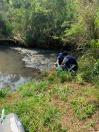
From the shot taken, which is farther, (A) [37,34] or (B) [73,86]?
(A) [37,34]

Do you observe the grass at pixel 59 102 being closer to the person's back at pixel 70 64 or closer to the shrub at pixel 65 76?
the shrub at pixel 65 76

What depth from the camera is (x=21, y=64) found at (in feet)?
70.2

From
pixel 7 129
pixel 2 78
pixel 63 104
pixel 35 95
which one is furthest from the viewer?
pixel 2 78

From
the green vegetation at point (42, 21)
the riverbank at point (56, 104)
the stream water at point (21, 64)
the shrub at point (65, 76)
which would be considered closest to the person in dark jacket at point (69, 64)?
the shrub at point (65, 76)

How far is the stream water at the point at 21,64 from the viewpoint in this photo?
714 inches

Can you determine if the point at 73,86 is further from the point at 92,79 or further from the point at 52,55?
the point at 52,55

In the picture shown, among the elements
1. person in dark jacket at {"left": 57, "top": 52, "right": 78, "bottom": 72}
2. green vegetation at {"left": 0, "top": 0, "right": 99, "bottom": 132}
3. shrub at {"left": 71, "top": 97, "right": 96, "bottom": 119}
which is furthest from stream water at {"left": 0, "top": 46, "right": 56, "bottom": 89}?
shrub at {"left": 71, "top": 97, "right": 96, "bottom": 119}

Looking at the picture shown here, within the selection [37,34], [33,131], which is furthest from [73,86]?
[37,34]

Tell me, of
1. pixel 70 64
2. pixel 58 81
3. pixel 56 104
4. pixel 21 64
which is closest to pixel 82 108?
pixel 56 104

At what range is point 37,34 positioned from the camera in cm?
2533

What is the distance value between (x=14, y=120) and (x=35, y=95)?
3.03 metres

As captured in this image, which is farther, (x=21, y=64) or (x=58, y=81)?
(x=21, y=64)

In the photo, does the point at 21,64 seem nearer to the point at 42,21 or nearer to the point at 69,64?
the point at 42,21

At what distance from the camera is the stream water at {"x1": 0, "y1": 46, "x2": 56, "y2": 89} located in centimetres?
1814
